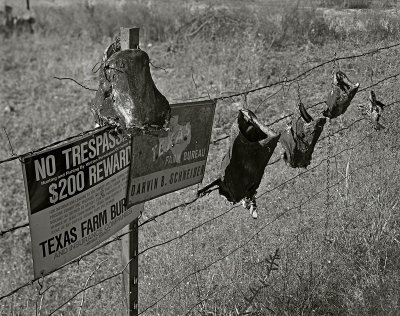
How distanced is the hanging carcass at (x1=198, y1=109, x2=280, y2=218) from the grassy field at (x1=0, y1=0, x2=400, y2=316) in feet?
1.57

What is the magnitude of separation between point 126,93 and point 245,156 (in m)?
0.92

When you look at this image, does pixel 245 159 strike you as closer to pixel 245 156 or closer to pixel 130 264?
pixel 245 156

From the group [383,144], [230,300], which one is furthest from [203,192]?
[383,144]

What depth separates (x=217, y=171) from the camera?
6547mm

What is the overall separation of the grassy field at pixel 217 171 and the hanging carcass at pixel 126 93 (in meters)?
0.95

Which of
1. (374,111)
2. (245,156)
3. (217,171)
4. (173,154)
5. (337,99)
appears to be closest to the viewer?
(173,154)

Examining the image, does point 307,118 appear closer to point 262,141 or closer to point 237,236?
point 262,141

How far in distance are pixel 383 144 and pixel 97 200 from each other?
3.42 meters

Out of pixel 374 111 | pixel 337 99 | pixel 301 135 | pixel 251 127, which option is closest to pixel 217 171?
pixel 374 111

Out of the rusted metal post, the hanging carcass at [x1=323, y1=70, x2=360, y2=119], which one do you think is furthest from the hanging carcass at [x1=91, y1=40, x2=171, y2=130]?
the hanging carcass at [x1=323, y1=70, x2=360, y2=119]

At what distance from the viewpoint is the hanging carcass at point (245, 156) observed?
286 cm

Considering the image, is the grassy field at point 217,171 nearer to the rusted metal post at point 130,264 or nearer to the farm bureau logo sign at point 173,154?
the rusted metal post at point 130,264

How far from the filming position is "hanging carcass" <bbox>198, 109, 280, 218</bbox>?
2863 millimetres

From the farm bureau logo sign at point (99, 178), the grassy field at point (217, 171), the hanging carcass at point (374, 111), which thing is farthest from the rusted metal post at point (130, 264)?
the hanging carcass at point (374, 111)
